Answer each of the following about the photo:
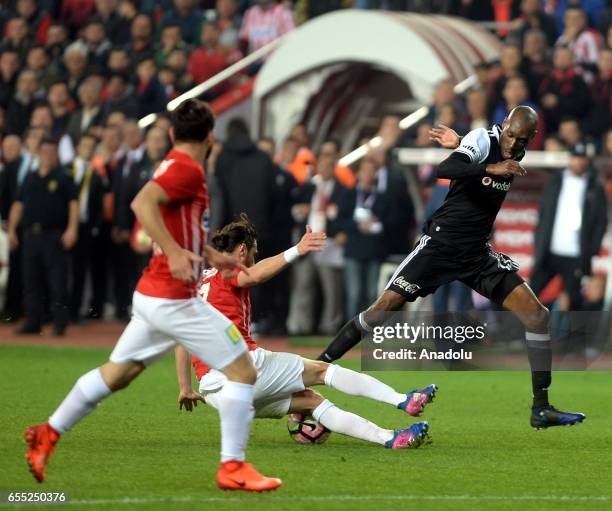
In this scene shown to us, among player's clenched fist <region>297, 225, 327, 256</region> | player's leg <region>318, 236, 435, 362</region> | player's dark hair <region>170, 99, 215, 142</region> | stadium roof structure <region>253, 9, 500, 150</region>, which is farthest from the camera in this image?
stadium roof structure <region>253, 9, 500, 150</region>

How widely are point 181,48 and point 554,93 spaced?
24.6 ft

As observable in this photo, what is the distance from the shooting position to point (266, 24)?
950 inches

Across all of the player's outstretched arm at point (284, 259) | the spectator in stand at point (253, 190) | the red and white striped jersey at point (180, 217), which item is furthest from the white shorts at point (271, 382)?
the spectator in stand at point (253, 190)

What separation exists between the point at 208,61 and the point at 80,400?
1676 centimetres

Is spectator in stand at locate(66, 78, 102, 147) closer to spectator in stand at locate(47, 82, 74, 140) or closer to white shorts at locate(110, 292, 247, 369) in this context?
spectator in stand at locate(47, 82, 74, 140)

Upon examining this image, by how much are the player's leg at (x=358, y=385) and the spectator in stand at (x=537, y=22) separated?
11996mm

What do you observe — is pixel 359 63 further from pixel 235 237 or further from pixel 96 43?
Result: pixel 235 237

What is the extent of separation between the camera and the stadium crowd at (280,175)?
61.6 feet

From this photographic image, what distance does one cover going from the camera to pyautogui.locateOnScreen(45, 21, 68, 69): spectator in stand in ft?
83.8

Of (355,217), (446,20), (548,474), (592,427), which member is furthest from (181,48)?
(548,474)

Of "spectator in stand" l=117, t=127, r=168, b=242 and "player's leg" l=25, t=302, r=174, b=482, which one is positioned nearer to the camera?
"player's leg" l=25, t=302, r=174, b=482

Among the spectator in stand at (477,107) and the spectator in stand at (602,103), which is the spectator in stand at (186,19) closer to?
the spectator in stand at (477,107)

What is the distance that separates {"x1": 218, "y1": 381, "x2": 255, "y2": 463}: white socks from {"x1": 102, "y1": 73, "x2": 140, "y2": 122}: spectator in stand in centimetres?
1480

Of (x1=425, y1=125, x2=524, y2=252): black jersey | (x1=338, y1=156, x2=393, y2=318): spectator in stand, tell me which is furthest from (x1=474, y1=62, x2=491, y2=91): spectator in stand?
(x1=425, y1=125, x2=524, y2=252): black jersey
